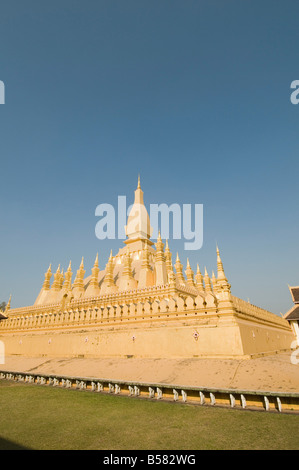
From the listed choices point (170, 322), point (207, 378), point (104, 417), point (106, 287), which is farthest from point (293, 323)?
point (104, 417)

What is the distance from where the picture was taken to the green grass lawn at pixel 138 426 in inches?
152

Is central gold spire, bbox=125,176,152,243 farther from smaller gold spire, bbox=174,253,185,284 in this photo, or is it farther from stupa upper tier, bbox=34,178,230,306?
smaller gold spire, bbox=174,253,185,284

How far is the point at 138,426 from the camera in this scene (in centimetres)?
461

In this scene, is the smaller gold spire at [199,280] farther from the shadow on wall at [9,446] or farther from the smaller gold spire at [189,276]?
the shadow on wall at [9,446]

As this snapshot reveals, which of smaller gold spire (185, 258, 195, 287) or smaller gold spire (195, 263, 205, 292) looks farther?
smaller gold spire (195, 263, 205, 292)

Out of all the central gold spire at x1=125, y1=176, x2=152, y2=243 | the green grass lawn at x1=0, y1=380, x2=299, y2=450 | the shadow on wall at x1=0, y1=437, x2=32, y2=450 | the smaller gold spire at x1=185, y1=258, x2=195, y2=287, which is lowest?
the shadow on wall at x1=0, y1=437, x2=32, y2=450

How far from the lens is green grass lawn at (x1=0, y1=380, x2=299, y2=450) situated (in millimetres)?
3861

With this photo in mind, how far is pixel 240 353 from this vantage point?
7.45 m

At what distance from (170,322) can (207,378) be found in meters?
3.10

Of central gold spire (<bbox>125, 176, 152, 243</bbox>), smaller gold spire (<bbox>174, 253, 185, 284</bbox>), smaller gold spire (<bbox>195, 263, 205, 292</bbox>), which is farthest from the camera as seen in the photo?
central gold spire (<bbox>125, 176, 152, 243</bbox>)

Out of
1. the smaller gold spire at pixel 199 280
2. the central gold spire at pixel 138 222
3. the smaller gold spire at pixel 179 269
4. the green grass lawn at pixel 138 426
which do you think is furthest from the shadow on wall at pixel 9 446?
the central gold spire at pixel 138 222

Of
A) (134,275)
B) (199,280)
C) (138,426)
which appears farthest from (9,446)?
(199,280)

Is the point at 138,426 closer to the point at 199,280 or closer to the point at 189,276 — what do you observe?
the point at 189,276

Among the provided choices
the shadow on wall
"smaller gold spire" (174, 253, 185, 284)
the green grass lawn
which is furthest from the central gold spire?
the shadow on wall
